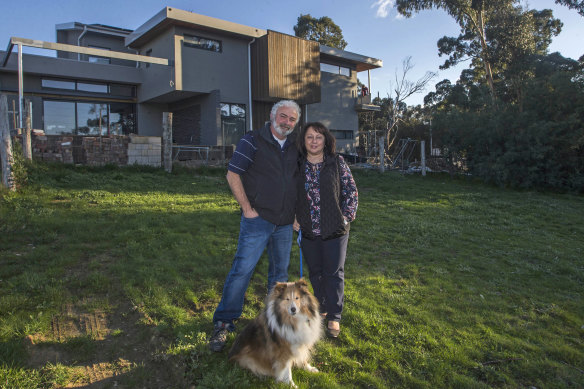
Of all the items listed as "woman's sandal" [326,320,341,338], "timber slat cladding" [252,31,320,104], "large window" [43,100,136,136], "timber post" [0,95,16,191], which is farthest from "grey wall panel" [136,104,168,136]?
"woman's sandal" [326,320,341,338]

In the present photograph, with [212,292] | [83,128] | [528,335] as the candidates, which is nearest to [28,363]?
[212,292]

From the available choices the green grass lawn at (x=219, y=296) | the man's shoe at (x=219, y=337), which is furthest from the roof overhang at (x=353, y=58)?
the man's shoe at (x=219, y=337)

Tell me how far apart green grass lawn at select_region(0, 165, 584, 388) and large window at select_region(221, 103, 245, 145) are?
9.56 meters

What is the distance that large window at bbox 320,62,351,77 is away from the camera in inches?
875

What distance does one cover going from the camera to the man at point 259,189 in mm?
3252

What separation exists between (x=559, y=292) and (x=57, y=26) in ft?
79.4

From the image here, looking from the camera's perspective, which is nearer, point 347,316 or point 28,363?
point 28,363

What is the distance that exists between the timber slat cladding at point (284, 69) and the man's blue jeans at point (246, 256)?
15178mm

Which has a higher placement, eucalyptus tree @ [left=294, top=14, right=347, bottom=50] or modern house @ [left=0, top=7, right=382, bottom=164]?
eucalyptus tree @ [left=294, top=14, right=347, bottom=50]

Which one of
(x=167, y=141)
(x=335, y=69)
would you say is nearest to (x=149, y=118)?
(x=167, y=141)

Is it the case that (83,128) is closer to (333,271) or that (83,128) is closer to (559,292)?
(333,271)

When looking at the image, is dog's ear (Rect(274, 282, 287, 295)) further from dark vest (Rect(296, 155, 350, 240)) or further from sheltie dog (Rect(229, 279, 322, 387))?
dark vest (Rect(296, 155, 350, 240))

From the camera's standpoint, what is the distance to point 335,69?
901 inches

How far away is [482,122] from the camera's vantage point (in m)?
15.6
